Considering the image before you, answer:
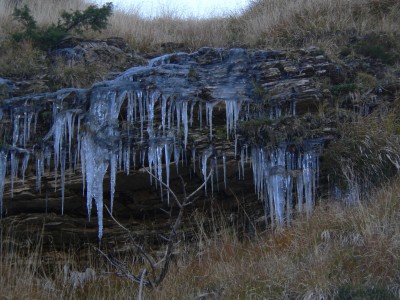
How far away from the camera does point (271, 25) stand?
13.1m

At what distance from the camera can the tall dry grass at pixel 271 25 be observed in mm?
12625

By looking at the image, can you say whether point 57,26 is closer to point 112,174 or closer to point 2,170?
point 2,170

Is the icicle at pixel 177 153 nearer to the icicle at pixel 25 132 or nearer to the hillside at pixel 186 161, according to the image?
the hillside at pixel 186 161

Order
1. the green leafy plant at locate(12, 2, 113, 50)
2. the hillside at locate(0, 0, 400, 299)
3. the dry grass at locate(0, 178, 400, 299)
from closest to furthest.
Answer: the dry grass at locate(0, 178, 400, 299)
the hillside at locate(0, 0, 400, 299)
the green leafy plant at locate(12, 2, 113, 50)

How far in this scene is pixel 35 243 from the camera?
9414 mm

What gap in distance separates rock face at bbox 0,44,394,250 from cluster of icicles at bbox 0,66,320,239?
14 mm

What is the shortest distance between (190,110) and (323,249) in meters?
3.04

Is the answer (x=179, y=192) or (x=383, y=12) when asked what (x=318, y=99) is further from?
(x=383, y=12)

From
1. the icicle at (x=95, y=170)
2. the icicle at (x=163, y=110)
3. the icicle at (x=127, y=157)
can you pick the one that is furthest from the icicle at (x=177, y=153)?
the icicle at (x=95, y=170)

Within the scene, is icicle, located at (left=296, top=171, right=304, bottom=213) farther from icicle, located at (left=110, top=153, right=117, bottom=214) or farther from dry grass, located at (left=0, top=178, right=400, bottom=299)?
icicle, located at (left=110, top=153, right=117, bottom=214)

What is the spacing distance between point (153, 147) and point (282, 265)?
2737 mm

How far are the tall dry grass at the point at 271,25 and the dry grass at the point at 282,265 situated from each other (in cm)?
445

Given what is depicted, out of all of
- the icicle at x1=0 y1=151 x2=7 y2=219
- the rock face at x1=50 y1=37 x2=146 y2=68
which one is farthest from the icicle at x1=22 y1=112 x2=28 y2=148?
the rock face at x1=50 y1=37 x2=146 y2=68

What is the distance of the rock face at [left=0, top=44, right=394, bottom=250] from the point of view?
9.19 meters
